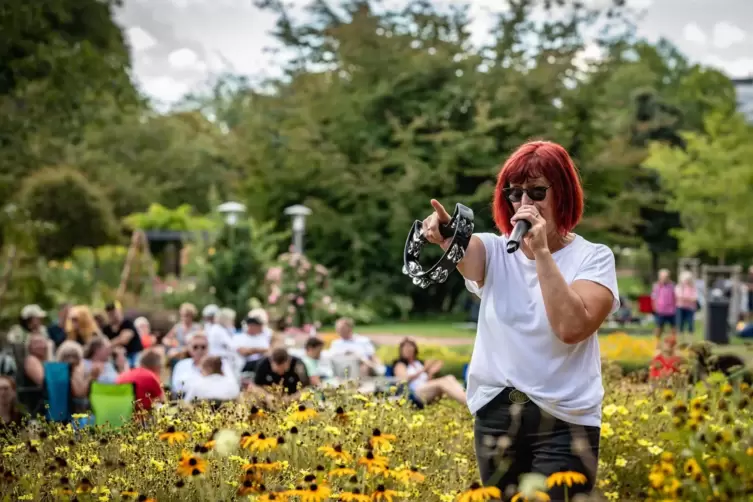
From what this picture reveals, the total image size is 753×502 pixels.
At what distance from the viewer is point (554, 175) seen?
3.13 m

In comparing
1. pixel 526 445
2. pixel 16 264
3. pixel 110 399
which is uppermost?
pixel 16 264

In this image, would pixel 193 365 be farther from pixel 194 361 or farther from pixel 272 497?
pixel 272 497

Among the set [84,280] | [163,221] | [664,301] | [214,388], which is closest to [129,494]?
[214,388]

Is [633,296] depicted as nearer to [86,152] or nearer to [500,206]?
[86,152]

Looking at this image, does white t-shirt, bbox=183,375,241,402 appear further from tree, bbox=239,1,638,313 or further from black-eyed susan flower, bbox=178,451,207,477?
tree, bbox=239,1,638,313

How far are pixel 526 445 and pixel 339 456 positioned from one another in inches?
30.9

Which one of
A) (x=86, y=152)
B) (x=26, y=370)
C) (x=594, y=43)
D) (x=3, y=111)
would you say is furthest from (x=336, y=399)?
(x=86, y=152)

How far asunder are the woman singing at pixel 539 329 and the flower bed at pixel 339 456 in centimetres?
16

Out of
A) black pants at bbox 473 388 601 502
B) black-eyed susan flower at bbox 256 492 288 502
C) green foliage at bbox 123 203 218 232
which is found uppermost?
green foliage at bbox 123 203 218 232

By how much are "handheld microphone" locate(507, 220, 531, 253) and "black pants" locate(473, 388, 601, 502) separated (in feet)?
1.47

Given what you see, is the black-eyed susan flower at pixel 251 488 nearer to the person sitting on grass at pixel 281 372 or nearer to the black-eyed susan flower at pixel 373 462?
the black-eyed susan flower at pixel 373 462

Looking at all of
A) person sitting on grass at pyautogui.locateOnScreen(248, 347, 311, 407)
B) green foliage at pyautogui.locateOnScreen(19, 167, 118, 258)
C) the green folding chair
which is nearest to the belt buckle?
the green folding chair

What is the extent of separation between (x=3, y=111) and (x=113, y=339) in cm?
308

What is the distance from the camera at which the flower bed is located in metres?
3.14
